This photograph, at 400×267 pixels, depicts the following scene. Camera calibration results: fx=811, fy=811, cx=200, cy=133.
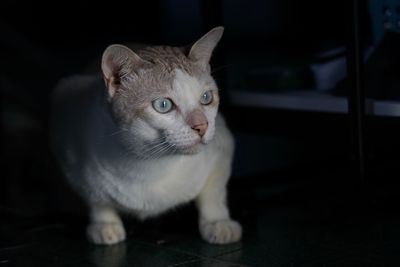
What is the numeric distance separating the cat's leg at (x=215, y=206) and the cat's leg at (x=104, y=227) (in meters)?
0.22

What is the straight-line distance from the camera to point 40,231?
2.34 metres

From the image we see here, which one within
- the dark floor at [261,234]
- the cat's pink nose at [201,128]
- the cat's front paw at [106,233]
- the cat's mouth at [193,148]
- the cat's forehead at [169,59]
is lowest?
the dark floor at [261,234]

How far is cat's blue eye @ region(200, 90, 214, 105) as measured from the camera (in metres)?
1.90

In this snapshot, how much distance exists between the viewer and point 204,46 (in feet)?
6.50

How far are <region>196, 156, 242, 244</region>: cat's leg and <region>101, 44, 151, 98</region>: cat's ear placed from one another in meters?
0.38

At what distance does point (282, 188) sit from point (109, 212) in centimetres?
67

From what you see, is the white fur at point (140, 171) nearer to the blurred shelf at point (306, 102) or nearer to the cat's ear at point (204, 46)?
the cat's ear at point (204, 46)

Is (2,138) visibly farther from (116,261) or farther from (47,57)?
(116,261)

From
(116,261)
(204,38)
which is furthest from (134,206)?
(204,38)

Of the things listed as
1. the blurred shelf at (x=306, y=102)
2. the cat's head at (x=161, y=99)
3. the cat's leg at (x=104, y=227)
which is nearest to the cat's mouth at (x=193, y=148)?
the cat's head at (x=161, y=99)

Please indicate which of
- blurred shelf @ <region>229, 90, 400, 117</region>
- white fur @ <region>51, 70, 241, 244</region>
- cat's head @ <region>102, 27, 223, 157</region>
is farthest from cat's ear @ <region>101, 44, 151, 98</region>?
blurred shelf @ <region>229, 90, 400, 117</region>

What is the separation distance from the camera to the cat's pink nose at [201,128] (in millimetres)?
1827

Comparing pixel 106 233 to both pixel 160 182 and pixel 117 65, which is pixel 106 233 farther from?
pixel 117 65

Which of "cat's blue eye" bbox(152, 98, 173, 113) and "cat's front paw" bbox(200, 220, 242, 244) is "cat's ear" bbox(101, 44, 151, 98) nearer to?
"cat's blue eye" bbox(152, 98, 173, 113)
